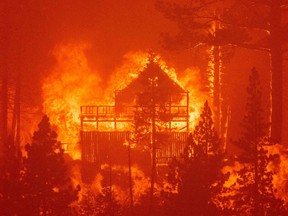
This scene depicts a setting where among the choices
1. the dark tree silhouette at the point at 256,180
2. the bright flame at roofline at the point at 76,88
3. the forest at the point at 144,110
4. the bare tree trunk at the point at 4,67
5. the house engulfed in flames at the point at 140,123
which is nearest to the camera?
the forest at the point at 144,110

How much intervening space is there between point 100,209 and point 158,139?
161 inches

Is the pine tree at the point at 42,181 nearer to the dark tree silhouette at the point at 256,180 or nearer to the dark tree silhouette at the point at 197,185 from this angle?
the dark tree silhouette at the point at 197,185

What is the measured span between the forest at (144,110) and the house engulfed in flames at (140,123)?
67 millimetres

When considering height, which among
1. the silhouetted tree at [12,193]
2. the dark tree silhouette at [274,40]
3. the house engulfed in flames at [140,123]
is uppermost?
the dark tree silhouette at [274,40]

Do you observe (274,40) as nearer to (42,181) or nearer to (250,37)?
(250,37)

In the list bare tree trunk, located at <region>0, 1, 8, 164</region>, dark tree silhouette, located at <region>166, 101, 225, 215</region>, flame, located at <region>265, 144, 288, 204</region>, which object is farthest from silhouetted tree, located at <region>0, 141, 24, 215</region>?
bare tree trunk, located at <region>0, 1, 8, 164</region>

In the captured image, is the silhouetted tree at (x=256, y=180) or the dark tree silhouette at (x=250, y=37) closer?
the silhouetted tree at (x=256, y=180)

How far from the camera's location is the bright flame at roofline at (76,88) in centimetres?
3088

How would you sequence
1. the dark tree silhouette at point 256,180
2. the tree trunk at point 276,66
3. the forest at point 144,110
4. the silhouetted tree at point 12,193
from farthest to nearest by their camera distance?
the tree trunk at point 276,66
the dark tree silhouette at point 256,180
the forest at point 144,110
the silhouetted tree at point 12,193

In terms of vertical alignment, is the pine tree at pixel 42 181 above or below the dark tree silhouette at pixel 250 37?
below

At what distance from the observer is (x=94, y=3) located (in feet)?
147

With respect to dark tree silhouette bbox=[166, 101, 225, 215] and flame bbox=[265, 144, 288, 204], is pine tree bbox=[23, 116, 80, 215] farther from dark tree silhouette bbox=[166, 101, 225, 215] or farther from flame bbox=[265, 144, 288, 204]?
flame bbox=[265, 144, 288, 204]

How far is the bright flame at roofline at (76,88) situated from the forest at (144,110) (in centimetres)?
10

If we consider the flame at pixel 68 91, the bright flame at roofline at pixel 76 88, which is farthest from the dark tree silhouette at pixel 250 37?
the flame at pixel 68 91
